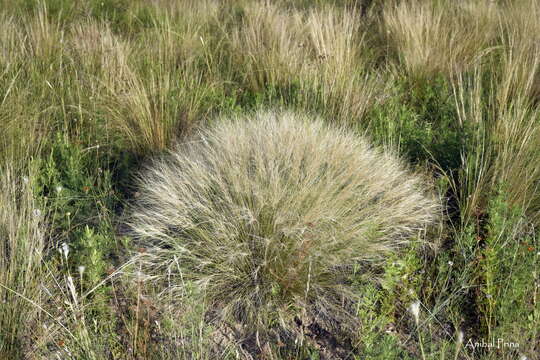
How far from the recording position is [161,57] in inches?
165

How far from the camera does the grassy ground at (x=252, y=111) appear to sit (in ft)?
7.00

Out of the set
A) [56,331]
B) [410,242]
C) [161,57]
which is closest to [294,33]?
[161,57]

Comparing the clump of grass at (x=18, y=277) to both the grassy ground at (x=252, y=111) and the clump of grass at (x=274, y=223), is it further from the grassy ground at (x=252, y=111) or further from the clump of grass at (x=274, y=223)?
the clump of grass at (x=274, y=223)

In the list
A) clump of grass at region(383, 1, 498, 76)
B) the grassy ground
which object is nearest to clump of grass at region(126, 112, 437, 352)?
the grassy ground

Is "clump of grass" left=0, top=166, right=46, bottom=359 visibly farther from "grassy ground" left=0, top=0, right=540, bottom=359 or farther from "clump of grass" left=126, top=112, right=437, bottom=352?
"clump of grass" left=126, top=112, right=437, bottom=352

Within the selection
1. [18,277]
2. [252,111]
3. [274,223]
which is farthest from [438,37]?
[18,277]

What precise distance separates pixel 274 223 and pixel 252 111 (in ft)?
3.97

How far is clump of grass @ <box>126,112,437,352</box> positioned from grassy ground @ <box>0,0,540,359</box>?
97 millimetres

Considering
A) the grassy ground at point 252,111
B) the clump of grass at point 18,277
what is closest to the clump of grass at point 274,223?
the grassy ground at point 252,111

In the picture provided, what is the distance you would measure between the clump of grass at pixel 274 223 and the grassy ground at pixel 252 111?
10 cm

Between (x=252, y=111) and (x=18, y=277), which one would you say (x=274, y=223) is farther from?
(x=252, y=111)

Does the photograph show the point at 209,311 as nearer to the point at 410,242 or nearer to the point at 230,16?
the point at 410,242

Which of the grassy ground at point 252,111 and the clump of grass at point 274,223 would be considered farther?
the clump of grass at point 274,223

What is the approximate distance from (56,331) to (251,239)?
2.81 ft
